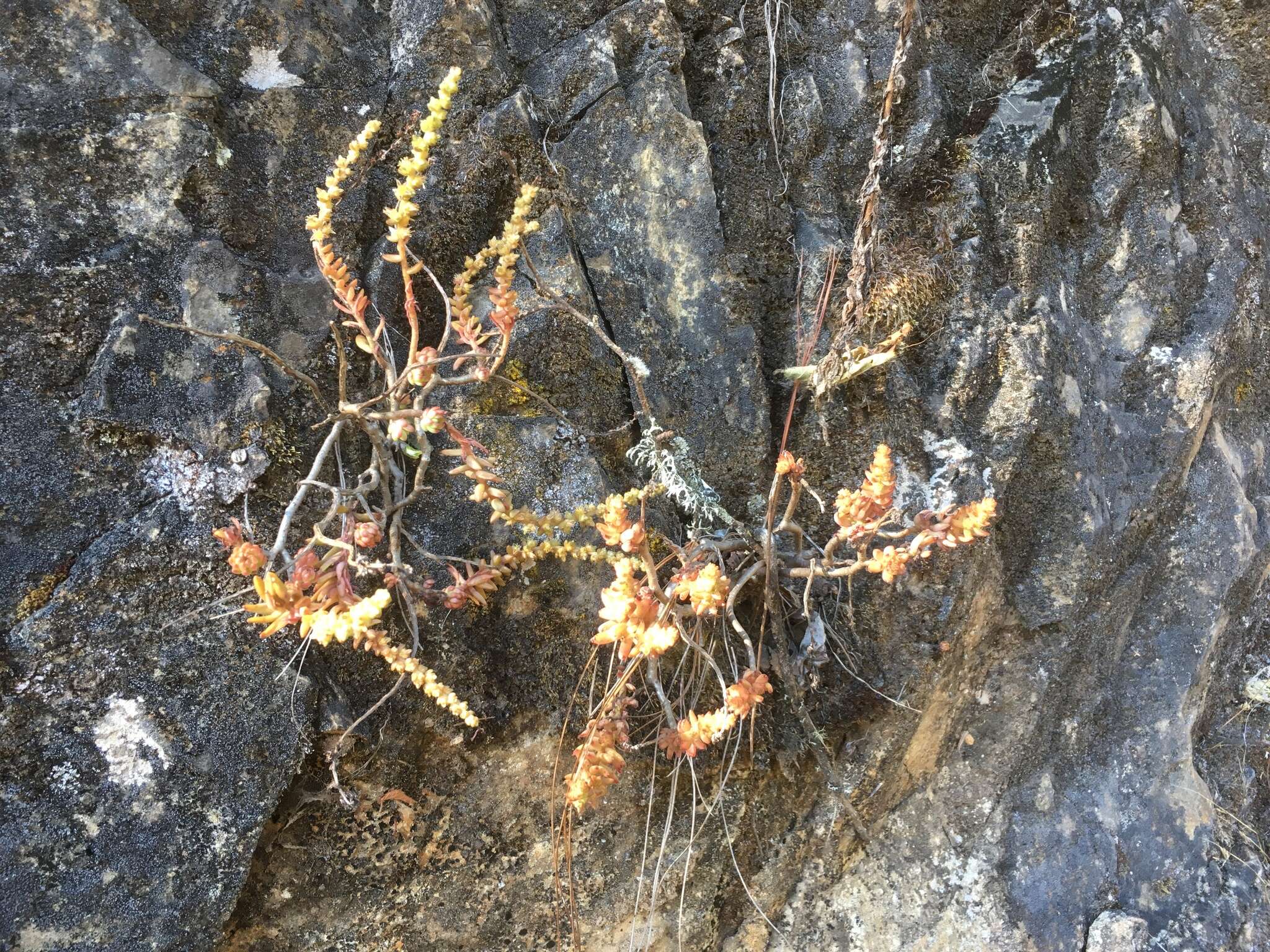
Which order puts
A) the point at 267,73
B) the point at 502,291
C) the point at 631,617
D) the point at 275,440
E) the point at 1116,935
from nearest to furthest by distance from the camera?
1. the point at 631,617
2. the point at 502,291
3. the point at 275,440
4. the point at 267,73
5. the point at 1116,935

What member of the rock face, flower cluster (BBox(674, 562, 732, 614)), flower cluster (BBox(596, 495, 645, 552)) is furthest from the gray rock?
flower cluster (BBox(596, 495, 645, 552))

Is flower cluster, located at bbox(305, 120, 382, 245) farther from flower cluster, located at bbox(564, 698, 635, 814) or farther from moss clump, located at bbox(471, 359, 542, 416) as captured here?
flower cluster, located at bbox(564, 698, 635, 814)

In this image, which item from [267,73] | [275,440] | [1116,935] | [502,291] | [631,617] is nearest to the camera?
[631,617]

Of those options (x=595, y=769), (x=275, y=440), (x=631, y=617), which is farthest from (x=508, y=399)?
(x=595, y=769)

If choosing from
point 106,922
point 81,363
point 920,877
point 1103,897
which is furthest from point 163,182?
point 1103,897

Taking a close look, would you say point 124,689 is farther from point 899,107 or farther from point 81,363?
point 899,107

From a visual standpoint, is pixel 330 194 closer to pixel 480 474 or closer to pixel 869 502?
pixel 480 474

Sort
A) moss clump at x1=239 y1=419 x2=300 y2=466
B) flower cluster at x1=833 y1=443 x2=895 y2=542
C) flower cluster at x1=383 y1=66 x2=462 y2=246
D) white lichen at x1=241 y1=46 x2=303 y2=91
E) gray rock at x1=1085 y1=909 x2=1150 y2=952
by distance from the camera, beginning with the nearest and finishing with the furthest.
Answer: flower cluster at x1=383 y1=66 x2=462 y2=246 → flower cluster at x1=833 y1=443 x2=895 y2=542 → moss clump at x1=239 y1=419 x2=300 y2=466 → white lichen at x1=241 y1=46 x2=303 y2=91 → gray rock at x1=1085 y1=909 x2=1150 y2=952

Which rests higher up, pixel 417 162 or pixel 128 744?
pixel 417 162
